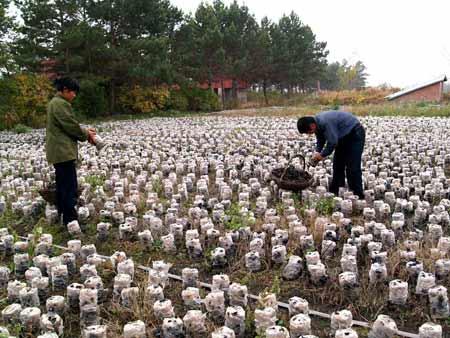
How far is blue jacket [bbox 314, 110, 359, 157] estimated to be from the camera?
16.2 feet

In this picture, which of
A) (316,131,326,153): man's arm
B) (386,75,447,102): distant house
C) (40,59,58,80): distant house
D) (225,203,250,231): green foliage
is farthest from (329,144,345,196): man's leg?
(386,75,447,102): distant house

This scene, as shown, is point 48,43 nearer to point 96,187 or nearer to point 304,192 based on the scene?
point 96,187

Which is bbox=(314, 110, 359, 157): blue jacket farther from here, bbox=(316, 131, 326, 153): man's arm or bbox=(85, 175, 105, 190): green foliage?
bbox=(85, 175, 105, 190): green foliage

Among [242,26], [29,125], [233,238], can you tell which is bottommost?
[233,238]

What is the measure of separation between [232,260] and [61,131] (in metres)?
2.24

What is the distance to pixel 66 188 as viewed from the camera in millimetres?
4793

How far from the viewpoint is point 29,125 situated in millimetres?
17391

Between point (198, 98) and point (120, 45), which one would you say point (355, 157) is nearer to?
point (120, 45)

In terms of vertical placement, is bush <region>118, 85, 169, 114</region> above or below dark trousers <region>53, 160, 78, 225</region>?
above

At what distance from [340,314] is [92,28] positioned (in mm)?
18296

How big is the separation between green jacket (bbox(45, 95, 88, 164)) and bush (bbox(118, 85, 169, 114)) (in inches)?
754

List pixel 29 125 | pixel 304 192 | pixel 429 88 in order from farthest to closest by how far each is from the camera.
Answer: pixel 429 88, pixel 29 125, pixel 304 192

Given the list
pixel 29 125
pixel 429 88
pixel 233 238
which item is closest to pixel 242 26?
pixel 429 88

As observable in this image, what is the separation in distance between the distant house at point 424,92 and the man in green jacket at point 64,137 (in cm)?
2835
